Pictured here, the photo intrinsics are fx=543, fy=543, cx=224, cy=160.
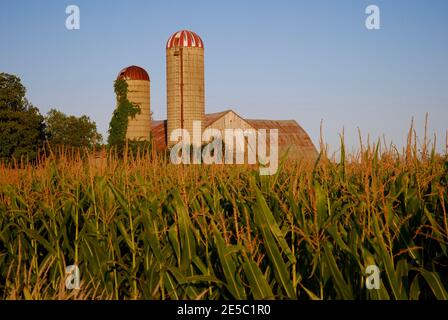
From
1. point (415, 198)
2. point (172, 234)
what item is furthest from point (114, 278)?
point (415, 198)

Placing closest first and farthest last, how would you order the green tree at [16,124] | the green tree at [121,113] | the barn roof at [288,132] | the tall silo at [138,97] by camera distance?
the green tree at [121,113] < the tall silo at [138,97] < the green tree at [16,124] < the barn roof at [288,132]

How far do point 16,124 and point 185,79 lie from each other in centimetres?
1396

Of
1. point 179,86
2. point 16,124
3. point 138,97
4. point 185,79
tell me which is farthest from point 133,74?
point 16,124

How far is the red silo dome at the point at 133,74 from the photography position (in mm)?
34125

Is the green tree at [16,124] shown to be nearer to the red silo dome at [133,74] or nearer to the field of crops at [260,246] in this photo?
the red silo dome at [133,74]

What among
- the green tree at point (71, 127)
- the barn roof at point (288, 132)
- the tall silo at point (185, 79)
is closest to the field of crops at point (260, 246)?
the tall silo at point (185, 79)

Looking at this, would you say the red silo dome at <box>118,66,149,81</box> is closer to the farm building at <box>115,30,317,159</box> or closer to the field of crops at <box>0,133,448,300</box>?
the farm building at <box>115,30,317,159</box>

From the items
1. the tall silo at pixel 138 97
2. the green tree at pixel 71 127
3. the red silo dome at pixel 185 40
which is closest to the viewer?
the red silo dome at pixel 185 40

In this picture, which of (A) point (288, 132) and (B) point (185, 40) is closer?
(B) point (185, 40)

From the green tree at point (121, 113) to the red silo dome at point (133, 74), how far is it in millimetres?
460

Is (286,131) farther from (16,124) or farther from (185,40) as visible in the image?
(16,124)

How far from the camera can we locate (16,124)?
127ft
